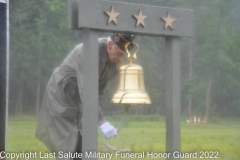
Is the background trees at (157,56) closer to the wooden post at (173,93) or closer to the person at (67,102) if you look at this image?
the person at (67,102)

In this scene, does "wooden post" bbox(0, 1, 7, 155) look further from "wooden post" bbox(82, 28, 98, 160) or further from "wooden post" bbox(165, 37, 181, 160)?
"wooden post" bbox(165, 37, 181, 160)

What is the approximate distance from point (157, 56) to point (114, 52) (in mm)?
1305

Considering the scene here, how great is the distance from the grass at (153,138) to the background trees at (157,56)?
9cm

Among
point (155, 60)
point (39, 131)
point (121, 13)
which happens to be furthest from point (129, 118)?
point (121, 13)

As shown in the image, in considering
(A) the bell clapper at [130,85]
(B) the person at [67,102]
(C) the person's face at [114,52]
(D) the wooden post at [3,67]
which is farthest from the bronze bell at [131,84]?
(D) the wooden post at [3,67]

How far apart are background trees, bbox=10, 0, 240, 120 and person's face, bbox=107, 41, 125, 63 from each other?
88 centimetres

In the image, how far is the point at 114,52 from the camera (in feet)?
11.8

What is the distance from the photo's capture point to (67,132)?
3.83 m

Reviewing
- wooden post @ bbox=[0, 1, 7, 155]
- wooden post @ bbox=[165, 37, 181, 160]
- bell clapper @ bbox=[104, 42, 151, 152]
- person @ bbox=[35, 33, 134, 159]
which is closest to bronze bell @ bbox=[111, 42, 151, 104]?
bell clapper @ bbox=[104, 42, 151, 152]

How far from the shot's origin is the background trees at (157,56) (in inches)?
171

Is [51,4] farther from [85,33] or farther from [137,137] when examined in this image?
[85,33]

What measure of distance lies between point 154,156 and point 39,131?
105 cm

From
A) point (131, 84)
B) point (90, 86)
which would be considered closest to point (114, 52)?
point (131, 84)

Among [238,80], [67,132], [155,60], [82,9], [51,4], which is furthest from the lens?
[238,80]
